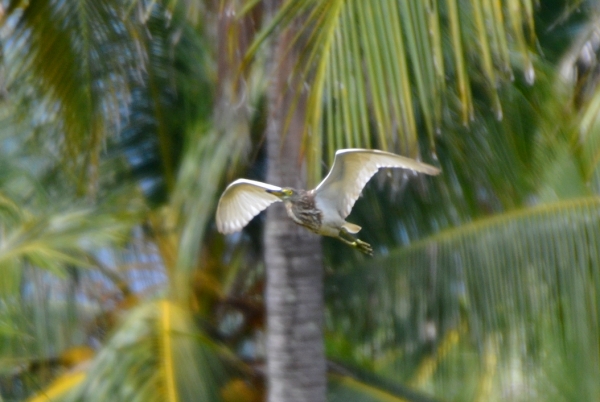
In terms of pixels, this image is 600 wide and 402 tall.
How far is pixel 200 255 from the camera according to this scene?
444 centimetres

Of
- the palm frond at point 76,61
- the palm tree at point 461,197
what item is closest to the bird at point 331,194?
the palm tree at point 461,197

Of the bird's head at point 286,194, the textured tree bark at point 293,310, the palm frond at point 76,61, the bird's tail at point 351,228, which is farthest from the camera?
the palm frond at point 76,61

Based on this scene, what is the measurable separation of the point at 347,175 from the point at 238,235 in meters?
2.04

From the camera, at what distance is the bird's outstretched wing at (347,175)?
2.41m

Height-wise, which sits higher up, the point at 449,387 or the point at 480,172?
the point at 480,172

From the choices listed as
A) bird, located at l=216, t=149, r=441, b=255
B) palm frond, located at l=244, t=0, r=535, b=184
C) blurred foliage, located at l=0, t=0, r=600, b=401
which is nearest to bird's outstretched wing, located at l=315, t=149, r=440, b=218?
bird, located at l=216, t=149, r=441, b=255

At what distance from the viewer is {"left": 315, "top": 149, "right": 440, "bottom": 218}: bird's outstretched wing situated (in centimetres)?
241

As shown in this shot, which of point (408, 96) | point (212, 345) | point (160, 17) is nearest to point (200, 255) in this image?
point (212, 345)

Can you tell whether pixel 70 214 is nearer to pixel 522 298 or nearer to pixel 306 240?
pixel 306 240

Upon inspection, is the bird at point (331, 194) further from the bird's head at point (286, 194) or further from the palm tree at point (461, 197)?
the palm tree at point (461, 197)

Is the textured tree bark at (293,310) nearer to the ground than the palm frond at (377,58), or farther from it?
nearer to the ground

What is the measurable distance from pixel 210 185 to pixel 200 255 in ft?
1.65

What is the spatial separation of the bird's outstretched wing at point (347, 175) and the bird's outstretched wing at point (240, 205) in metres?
0.24

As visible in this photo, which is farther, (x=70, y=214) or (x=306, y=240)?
(x=70, y=214)
